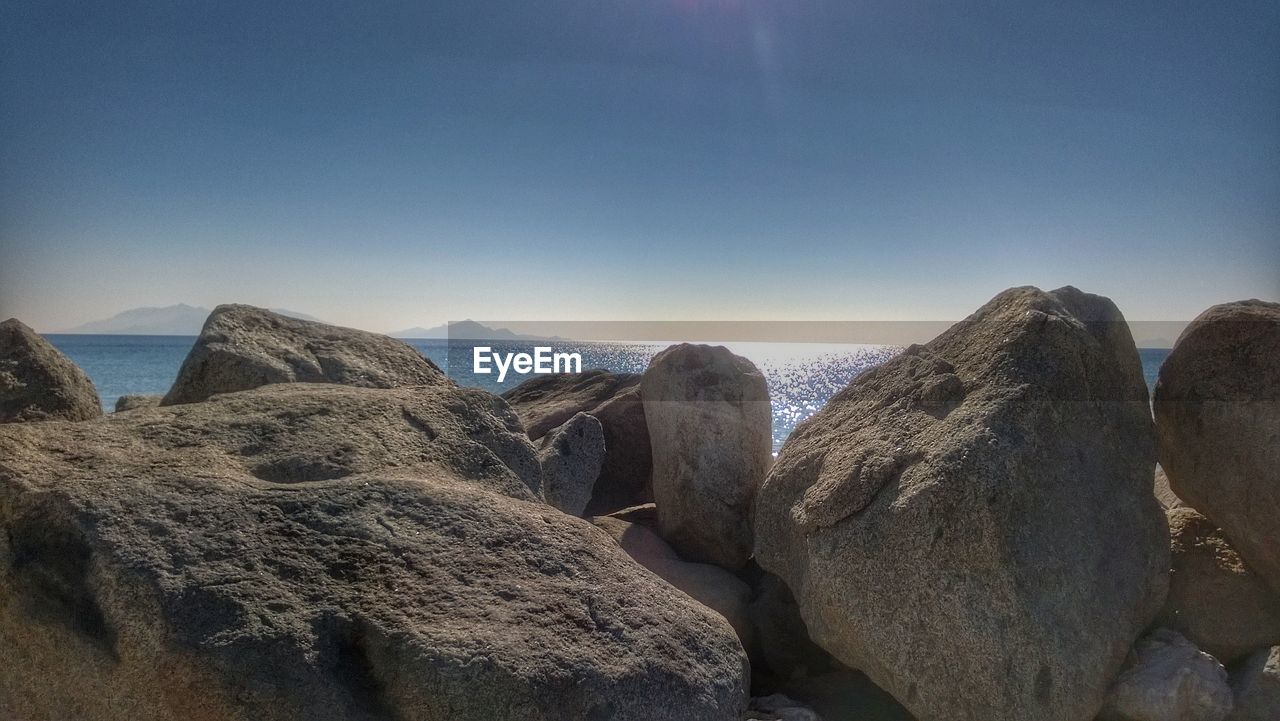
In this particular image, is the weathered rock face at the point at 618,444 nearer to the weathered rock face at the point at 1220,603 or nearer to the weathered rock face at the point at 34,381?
the weathered rock face at the point at 34,381

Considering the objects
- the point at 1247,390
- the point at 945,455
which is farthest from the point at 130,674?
the point at 1247,390

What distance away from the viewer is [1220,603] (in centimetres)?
446

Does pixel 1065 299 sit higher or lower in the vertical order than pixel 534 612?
higher

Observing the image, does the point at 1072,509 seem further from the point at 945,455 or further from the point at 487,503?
the point at 487,503

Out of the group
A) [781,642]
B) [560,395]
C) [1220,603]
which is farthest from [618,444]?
[1220,603]

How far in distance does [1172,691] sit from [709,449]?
3141mm

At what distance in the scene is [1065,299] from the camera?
15.9 feet

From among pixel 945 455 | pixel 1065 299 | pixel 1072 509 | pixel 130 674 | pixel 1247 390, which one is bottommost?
pixel 130 674

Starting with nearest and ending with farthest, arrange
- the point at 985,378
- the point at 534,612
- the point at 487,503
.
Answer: the point at 534,612 → the point at 487,503 → the point at 985,378

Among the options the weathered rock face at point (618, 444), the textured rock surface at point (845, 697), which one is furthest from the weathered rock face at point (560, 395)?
the textured rock surface at point (845, 697)

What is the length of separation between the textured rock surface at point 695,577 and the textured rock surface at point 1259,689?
2492 mm

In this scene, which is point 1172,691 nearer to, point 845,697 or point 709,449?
Answer: point 845,697

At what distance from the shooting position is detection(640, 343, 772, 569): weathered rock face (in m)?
6.06

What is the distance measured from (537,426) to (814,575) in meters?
3.99
